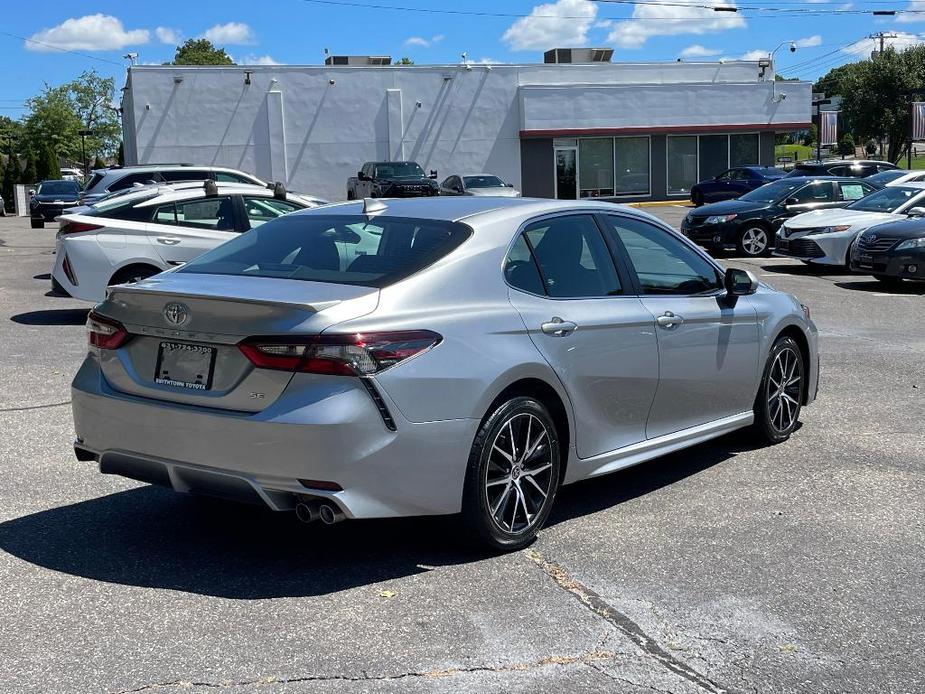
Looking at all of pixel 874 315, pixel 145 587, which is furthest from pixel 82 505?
pixel 874 315

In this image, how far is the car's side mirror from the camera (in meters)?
6.65

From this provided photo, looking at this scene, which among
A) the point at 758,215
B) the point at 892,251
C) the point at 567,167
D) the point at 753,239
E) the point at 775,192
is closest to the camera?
the point at 892,251

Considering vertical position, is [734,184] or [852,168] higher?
[852,168]

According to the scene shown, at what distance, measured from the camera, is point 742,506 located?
5973 millimetres

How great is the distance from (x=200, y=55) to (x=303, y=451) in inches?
4392

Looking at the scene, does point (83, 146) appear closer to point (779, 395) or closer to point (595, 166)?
point (595, 166)

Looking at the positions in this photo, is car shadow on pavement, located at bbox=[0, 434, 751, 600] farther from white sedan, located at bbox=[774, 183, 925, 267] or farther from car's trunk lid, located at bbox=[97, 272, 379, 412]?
white sedan, located at bbox=[774, 183, 925, 267]

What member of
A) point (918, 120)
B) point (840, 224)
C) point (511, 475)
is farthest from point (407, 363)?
point (918, 120)

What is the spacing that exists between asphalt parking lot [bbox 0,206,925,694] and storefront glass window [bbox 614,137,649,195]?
4059 centimetres

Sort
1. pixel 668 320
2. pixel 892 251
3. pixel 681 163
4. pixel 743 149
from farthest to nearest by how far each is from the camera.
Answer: pixel 743 149 → pixel 681 163 → pixel 892 251 → pixel 668 320

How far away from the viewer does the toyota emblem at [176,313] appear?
483 centimetres

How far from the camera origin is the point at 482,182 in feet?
120

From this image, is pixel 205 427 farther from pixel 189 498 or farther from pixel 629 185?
pixel 629 185

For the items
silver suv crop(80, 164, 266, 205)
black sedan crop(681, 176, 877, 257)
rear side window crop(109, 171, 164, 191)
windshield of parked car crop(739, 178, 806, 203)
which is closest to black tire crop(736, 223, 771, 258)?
black sedan crop(681, 176, 877, 257)
